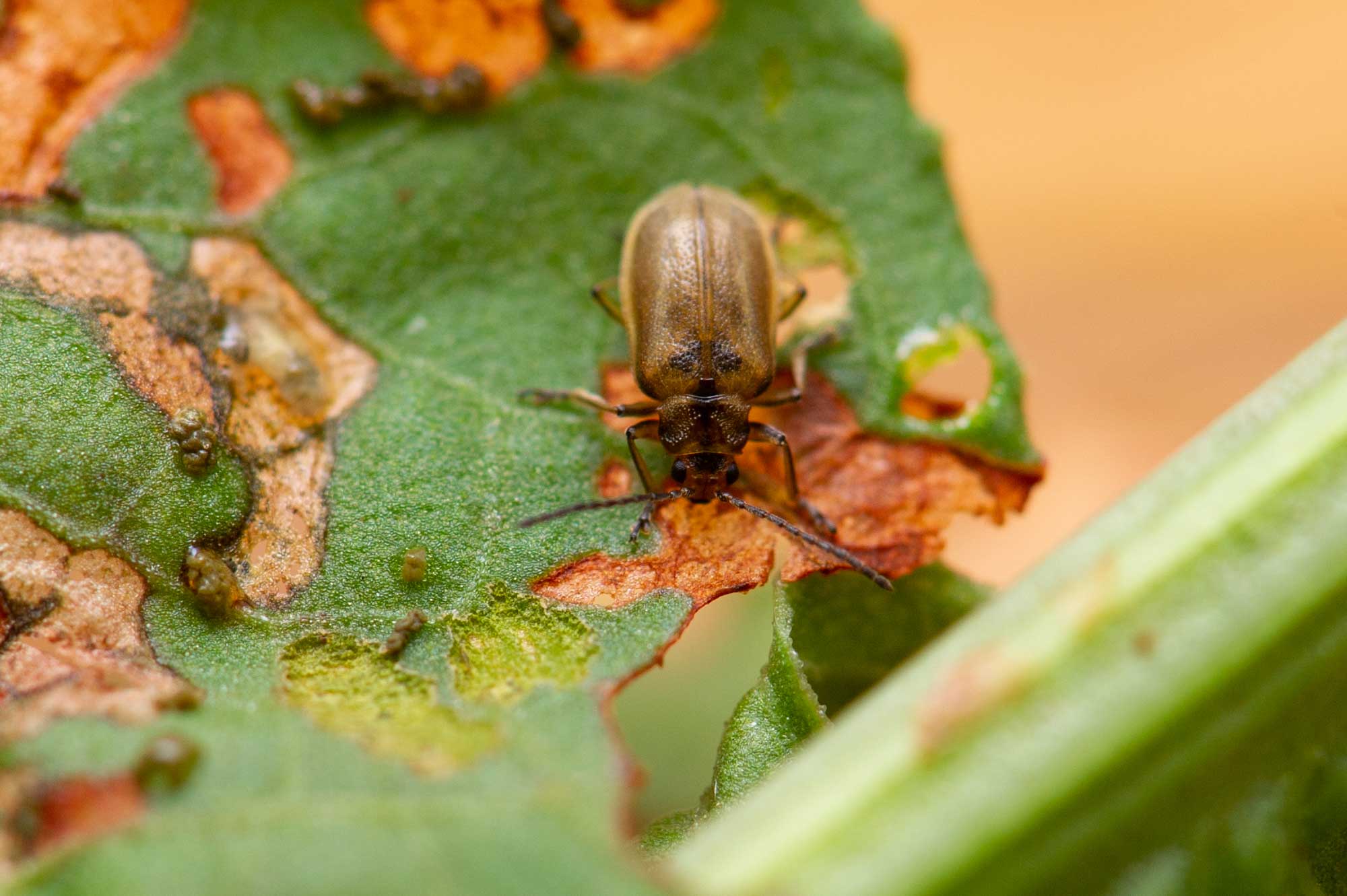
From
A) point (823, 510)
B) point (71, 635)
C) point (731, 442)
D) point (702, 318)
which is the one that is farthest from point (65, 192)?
point (823, 510)

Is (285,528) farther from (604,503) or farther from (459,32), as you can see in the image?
(459,32)

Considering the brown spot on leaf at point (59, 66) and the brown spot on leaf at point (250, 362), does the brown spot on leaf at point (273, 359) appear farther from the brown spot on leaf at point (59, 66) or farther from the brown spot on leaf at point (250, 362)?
the brown spot on leaf at point (59, 66)

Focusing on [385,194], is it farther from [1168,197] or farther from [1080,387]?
[1168,197]

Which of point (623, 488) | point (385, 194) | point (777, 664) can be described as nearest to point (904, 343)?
point (623, 488)

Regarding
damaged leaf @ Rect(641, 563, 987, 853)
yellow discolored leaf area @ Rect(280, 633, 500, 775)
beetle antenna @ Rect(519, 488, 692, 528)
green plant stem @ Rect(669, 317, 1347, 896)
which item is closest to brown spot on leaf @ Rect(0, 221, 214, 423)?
yellow discolored leaf area @ Rect(280, 633, 500, 775)

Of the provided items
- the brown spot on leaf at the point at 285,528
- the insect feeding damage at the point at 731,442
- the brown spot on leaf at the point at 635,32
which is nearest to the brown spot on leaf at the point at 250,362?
the brown spot on leaf at the point at 285,528
